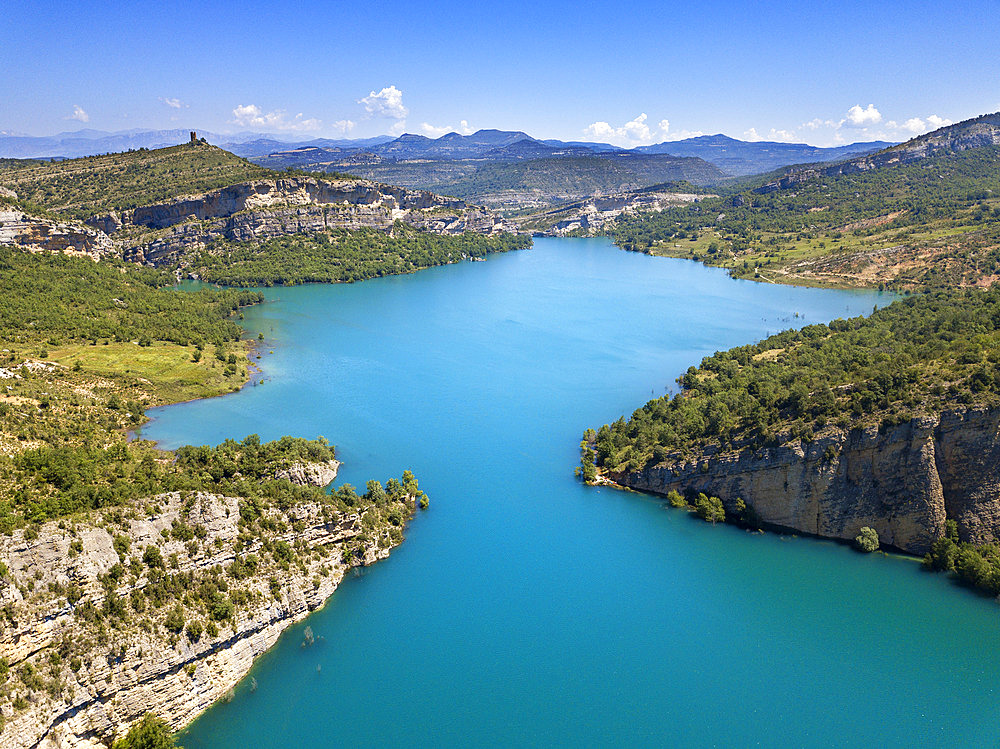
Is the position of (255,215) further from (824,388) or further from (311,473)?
(824,388)

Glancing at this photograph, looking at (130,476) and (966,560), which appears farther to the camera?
(966,560)

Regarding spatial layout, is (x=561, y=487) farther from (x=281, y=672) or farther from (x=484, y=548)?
(x=281, y=672)

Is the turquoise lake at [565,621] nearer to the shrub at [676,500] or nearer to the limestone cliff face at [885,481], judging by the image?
the shrub at [676,500]

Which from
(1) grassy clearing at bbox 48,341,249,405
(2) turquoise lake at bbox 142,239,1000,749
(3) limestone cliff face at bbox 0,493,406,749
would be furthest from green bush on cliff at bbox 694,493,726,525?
(1) grassy clearing at bbox 48,341,249,405

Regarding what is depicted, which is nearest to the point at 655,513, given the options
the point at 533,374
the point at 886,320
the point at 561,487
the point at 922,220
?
the point at 561,487

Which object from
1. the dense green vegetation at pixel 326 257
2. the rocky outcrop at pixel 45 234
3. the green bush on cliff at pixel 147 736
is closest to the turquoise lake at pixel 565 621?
the green bush on cliff at pixel 147 736

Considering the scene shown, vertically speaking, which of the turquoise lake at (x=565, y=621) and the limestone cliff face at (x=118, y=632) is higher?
the limestone cliff face at (x=118, y=632)

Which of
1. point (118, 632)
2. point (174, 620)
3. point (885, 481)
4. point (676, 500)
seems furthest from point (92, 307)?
point (885, 481)
